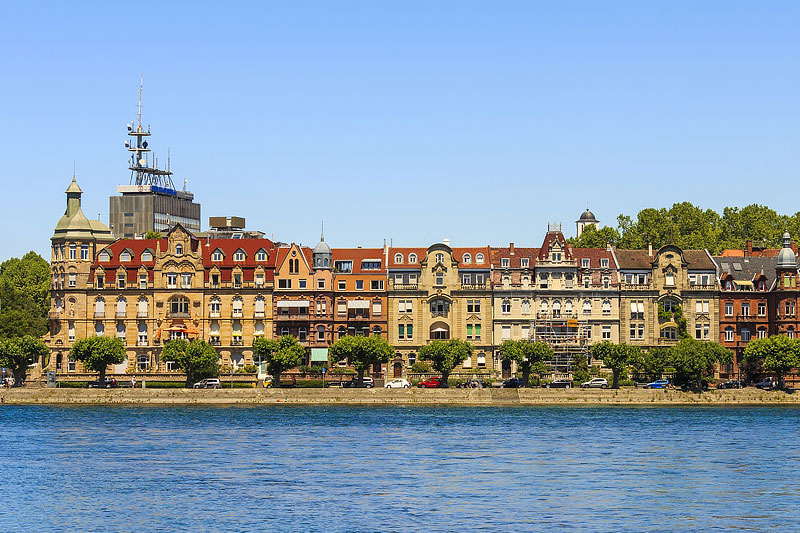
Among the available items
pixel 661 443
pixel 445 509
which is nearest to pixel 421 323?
pixel 661 443

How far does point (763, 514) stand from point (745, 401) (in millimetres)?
69936

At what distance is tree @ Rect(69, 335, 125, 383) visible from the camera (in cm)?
14638

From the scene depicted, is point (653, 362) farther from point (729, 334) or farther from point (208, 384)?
point (208, 384)

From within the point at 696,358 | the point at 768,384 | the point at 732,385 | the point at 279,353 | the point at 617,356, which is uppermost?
the point at 279,353

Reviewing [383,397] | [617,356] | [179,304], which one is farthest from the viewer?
[179,304]

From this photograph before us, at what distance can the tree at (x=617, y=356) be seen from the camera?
14475 centimetres

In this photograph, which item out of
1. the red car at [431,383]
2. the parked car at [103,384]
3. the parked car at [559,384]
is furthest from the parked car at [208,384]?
the parked car at [559,384]

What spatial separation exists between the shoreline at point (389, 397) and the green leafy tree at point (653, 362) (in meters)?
6.58

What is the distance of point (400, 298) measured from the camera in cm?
16000

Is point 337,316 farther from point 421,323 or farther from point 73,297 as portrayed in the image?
point 73,297

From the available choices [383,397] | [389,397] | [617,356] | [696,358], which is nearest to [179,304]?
[383,397]

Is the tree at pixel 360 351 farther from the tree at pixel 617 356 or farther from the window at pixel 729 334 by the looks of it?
the window at pixel 729 334

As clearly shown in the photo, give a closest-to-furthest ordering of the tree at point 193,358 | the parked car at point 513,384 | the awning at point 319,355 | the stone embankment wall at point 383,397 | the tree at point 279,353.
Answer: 1. the stone embankment wall at point 383,397
2. the parked car at point 513,384
3. the tree at point 193,358
4. the tree at point 279,353
5. the awning at point 319,355

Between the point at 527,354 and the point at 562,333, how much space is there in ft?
37.8
